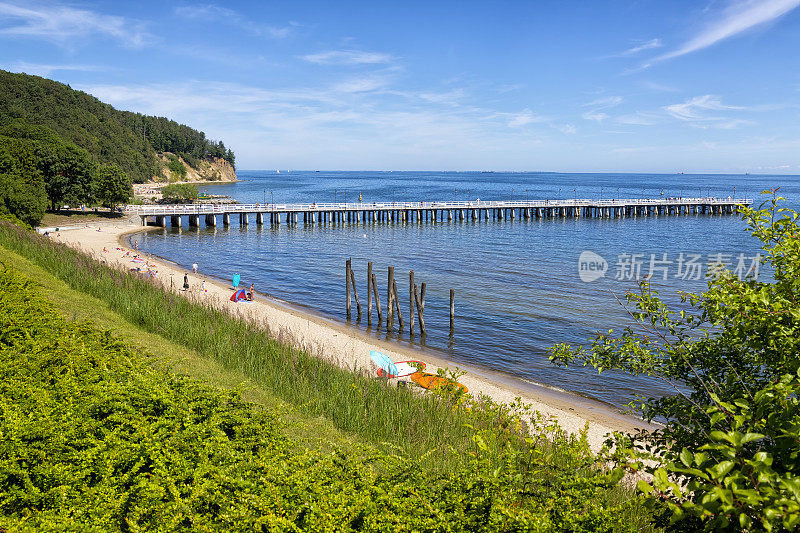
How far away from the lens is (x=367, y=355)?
1889cm

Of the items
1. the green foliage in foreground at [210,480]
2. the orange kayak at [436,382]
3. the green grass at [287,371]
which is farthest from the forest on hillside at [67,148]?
the green foliage in foreground at [210,480]

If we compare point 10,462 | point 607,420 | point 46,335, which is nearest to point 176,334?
point 46,335

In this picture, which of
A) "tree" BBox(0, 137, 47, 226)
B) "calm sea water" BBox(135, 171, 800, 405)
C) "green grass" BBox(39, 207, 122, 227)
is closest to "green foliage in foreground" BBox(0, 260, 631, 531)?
"calm sea water" BBox(135, 171, 800, 405)

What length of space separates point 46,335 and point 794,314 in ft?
32.9

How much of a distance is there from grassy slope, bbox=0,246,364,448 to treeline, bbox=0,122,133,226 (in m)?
32.0

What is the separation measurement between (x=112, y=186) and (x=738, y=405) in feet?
219

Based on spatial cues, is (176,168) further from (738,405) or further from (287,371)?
(738,405)

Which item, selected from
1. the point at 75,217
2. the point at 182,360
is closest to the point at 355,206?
the point at 75,217

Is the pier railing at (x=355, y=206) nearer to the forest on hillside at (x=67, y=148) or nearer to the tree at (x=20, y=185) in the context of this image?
the forest on hillside at (x=67, y=148)

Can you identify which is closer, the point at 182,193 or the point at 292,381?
the point at 292,381

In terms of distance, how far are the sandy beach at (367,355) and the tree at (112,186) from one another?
29.9 metres

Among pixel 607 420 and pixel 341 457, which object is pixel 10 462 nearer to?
pixel 341 457

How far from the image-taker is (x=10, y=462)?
4.76m

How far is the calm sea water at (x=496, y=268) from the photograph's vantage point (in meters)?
22.0
